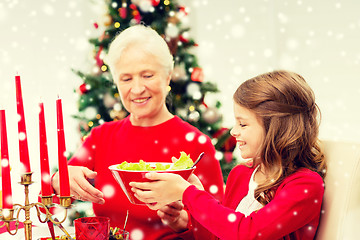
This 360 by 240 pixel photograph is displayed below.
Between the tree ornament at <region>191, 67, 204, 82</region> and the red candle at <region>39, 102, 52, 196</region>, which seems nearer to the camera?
the red candle at <region>39, 102, 52, 196</region>

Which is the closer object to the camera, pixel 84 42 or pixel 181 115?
pixel 181 115

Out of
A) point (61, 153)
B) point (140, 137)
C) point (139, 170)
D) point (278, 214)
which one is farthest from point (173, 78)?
point (61, 153)

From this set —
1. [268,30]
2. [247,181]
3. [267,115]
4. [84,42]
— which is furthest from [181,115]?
[268,30]

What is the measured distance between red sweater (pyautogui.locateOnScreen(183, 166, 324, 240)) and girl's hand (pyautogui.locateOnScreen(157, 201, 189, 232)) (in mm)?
189

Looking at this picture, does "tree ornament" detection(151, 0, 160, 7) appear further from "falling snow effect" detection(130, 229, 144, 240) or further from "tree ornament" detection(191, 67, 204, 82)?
"falling snow effect" detection(130, 229, 144, 240)

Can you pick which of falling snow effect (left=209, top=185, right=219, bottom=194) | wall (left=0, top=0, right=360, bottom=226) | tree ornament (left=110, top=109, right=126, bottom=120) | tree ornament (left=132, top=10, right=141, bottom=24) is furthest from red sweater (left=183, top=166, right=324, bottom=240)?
wall (left=0, top=0, right=360, bottom=226)

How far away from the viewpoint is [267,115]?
1159 mm

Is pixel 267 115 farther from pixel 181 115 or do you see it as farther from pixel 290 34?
pixel 290 34

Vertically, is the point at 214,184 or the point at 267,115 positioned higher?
the point at 267,115

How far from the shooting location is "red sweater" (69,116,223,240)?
1.62m

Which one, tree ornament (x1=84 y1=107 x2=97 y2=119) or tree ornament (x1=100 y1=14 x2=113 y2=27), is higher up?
tree ornament (x1=100 y1=14 x2=113 y2=27)

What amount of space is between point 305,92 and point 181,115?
4.44ft

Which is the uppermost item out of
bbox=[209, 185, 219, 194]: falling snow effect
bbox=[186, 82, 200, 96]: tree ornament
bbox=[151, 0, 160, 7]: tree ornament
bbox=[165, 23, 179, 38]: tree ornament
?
bbox=[151, 0, 160, 7]: tree ornament

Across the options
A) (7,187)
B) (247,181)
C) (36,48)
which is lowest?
(247,181)
